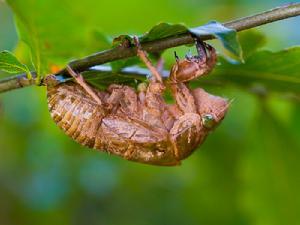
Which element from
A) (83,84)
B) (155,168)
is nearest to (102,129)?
(83,84)

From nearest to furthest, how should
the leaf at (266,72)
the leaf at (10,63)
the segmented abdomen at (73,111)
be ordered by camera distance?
the leaf at (10,63), the segmented abdomen at (73,111), the leaf at (266,72)

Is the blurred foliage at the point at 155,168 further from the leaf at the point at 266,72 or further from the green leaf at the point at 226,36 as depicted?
the green leaf at the point at 226,36

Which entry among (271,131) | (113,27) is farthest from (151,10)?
(271,131)

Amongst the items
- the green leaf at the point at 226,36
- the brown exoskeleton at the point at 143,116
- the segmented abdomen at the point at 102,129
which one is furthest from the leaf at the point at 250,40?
the green leaf at the point at 226,36

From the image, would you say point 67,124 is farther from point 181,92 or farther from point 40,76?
point 181,92

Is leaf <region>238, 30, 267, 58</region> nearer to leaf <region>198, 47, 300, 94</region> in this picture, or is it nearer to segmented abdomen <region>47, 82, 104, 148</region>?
leaf <region>198, 47, 300, 94</region>
